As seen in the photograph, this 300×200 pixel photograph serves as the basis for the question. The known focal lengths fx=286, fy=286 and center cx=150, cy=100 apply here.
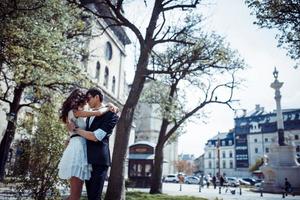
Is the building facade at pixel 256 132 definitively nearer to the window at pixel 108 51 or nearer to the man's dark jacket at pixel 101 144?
the window at pixel 108 51

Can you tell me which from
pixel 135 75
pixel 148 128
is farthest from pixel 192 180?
pixel 135 75

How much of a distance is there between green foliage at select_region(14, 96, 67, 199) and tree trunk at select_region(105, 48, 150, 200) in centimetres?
304

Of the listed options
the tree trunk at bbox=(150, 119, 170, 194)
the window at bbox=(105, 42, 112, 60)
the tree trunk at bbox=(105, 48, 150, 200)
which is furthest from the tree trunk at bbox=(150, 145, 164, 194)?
the window at bbox=(105, 42, 112, 60)

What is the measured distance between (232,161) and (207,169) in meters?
13.4

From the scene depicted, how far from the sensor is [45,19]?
12.0 m

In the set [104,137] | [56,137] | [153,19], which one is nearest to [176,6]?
[153,19]

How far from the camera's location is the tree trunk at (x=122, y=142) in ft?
36.0

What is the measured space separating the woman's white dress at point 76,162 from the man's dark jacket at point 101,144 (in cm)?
8

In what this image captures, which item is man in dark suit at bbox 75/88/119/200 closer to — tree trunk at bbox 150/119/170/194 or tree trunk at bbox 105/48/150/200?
tree trunk at bbox 105/48/150/200

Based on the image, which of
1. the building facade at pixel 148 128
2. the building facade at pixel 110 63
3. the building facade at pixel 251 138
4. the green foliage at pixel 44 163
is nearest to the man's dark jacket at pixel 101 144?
the green foliage at pixel 44 163

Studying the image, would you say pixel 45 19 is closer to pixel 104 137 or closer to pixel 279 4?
pixel 104 137

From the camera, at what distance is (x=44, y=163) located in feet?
27.0

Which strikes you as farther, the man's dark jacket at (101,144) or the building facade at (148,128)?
the building facade at (148,128)

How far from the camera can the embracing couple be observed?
12.2ft
